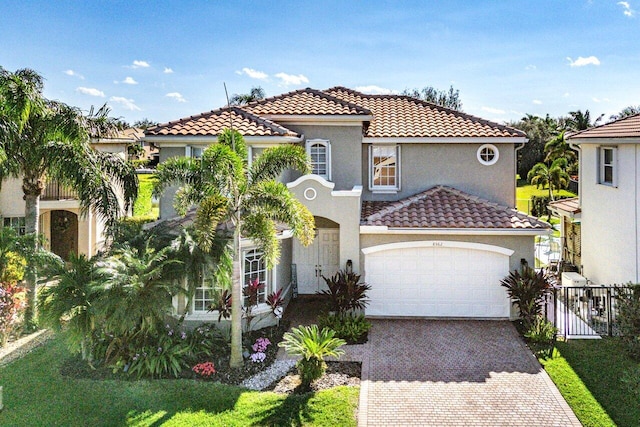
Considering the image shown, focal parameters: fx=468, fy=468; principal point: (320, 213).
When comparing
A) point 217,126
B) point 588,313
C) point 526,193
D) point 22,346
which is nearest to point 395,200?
point 217,126

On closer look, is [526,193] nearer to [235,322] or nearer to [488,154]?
[488,154]

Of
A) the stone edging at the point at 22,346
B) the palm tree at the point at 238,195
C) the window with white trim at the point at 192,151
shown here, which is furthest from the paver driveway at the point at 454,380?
the stone edging at the point at 22,346

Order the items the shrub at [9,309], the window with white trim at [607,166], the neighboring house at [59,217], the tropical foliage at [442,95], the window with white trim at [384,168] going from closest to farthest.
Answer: the shrub at [9,309], the window with white trim at [607,166], the window with white trim at [384,168], the neighboring house at [59,217], the tropical foliage at [442,95]

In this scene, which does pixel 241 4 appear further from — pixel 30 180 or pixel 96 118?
pixel 30 180

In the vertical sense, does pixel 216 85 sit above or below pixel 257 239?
above

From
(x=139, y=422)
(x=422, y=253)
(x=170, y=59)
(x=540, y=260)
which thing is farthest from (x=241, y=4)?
(x=540, y=260)

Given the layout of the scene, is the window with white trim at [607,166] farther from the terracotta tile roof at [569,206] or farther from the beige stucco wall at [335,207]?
the beige stucco wall at [335,207]
